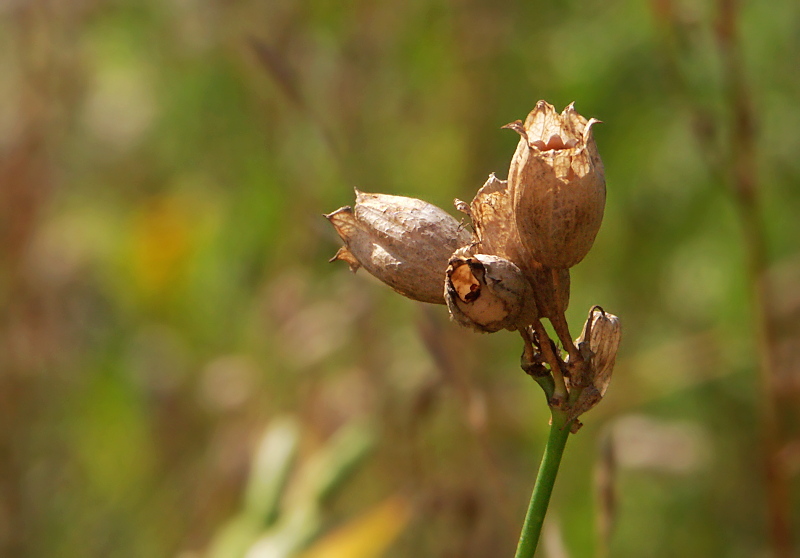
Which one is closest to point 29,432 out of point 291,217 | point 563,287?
point 291,217

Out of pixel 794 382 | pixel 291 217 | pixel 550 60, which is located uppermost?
pixel 550 60

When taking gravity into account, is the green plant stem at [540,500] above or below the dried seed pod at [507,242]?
below

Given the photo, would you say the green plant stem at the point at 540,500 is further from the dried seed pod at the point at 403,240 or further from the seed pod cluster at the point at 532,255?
the dried seed pod at the point at 403,240

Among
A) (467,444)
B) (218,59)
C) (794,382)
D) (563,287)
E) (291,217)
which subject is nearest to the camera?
(563,287)

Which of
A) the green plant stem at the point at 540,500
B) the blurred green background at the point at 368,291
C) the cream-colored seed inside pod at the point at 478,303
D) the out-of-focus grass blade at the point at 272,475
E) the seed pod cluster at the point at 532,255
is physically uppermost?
the blurred green background at the point at 368,291

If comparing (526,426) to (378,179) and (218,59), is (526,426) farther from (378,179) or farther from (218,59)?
(218,59)

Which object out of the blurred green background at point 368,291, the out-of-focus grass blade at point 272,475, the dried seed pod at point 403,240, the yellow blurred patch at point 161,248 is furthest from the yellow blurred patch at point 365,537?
the yellow blurred patch at point 161,248

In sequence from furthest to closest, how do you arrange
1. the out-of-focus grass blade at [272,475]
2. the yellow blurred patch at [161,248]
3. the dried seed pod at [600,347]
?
the yellow blurred patch at [161,248] → the out-of-focus grass blade at [272,475] → the dried seed pod at [600,347]
